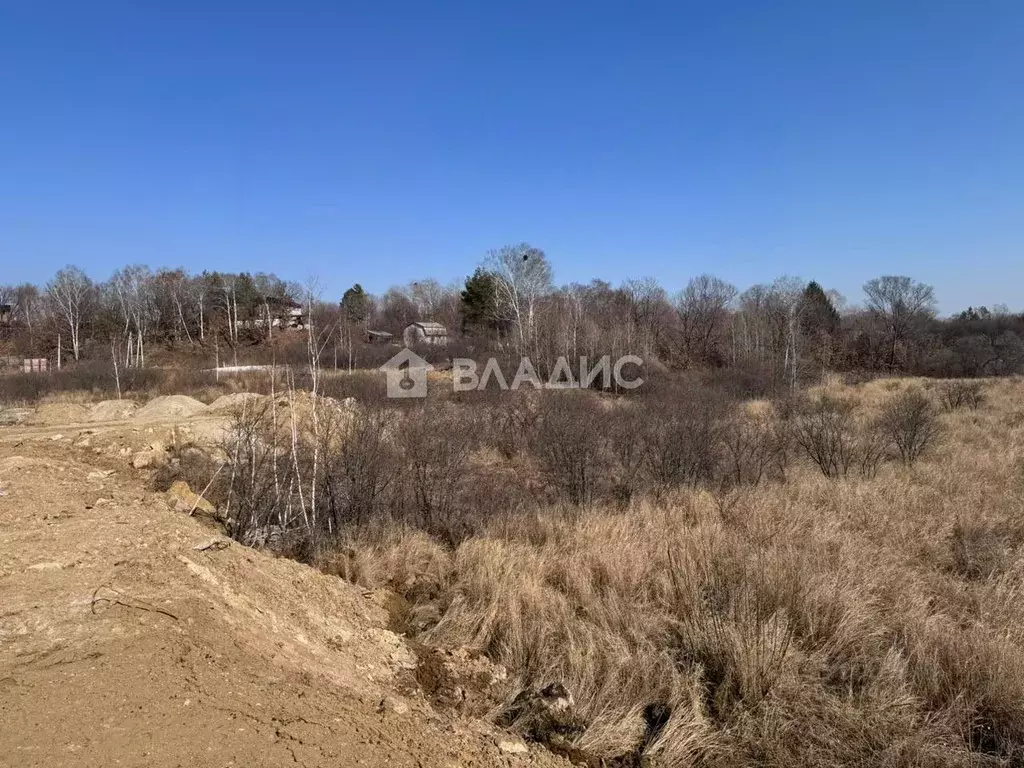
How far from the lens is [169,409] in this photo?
1936cm

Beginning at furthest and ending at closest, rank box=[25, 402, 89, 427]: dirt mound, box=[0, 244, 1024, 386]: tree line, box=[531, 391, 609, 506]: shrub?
box=[0, 244, 1024, 386]: tree line, box=[25, 402, 89, 427]: dirt mound, box=[531, 391, 609, 506]: shrub

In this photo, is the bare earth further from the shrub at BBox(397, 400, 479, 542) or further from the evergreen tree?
the evergreen tree

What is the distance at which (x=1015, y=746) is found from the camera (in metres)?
3.40

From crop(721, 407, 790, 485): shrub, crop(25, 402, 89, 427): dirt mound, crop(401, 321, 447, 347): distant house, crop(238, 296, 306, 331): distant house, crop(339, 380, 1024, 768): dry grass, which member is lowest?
crop(339, 380, 1024, 768): dry grass

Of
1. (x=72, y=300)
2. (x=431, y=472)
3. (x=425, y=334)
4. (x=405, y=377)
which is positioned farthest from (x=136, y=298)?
(x=431, y=472)

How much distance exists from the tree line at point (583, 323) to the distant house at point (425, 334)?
185 centimetres

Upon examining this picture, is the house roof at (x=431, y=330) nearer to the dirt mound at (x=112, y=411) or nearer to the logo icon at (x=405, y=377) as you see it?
the logo icon at (x=405, y=377)

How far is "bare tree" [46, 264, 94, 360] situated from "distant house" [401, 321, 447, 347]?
82.5ft

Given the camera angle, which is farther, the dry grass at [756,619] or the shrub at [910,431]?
the shrub at [910,431]

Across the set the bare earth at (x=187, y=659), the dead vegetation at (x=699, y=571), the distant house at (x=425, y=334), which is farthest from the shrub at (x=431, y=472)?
the distant house at (x=425, y=334)

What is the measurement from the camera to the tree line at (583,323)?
43062 millimetres

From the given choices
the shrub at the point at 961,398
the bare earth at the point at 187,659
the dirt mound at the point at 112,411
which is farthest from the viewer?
the shrub at the point at 961,398

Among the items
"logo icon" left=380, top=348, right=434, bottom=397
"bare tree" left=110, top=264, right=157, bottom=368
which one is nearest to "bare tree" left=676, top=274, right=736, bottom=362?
"logo icon" left=380, top=348, right=434, bottom=397

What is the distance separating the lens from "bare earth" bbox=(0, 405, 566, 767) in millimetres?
2750
